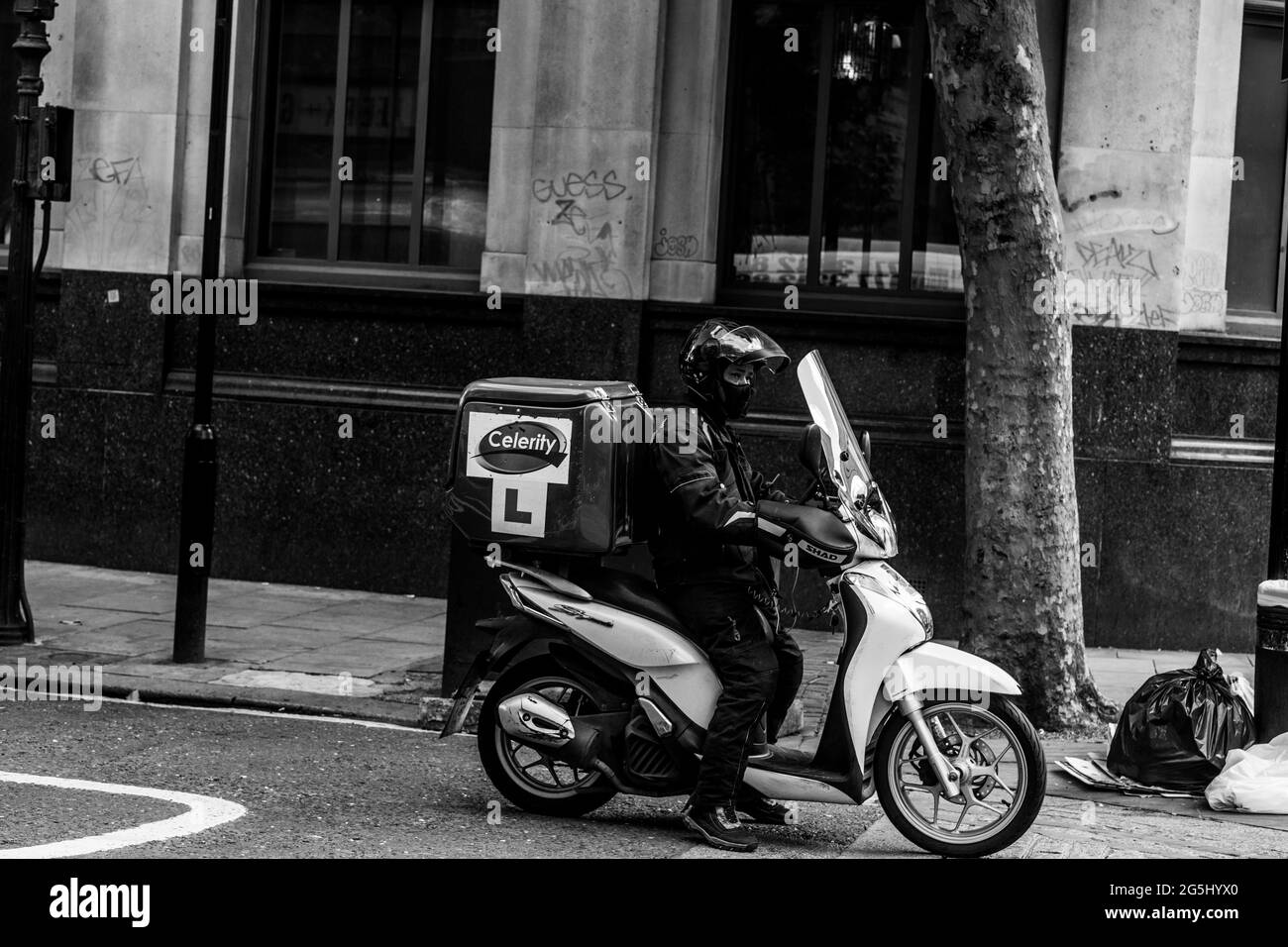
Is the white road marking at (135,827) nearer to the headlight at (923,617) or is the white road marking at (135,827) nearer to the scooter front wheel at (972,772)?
the scooter front wheel at (972,772)

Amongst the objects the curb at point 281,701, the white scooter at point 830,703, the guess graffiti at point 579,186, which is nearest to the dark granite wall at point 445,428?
the guess graffiti at point 579,186

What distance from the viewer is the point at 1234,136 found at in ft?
36.3

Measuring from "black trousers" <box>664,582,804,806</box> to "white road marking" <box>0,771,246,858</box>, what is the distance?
1.72 metres

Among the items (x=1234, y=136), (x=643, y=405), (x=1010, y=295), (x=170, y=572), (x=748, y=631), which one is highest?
(x=1234, y=136)

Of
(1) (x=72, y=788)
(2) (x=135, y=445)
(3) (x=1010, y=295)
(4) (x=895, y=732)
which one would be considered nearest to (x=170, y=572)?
(2) (x=135, y=445)

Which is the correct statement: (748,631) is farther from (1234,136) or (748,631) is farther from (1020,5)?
(1234,136)

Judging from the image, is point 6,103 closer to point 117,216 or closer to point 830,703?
point 117,216

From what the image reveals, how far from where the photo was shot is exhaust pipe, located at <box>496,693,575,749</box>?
19.1 feet

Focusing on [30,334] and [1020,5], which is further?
[30,334]

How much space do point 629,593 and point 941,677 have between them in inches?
45.1

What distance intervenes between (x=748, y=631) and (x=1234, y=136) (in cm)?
707

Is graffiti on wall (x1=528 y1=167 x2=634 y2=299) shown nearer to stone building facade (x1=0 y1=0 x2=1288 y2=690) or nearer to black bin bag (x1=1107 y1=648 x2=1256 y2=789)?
stone building facade (x1=0 y1=0 x2=1288 y2=690)

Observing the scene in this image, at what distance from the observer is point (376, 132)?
39.4ft

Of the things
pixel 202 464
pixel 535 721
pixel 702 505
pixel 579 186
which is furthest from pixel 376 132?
pixel 702 505
